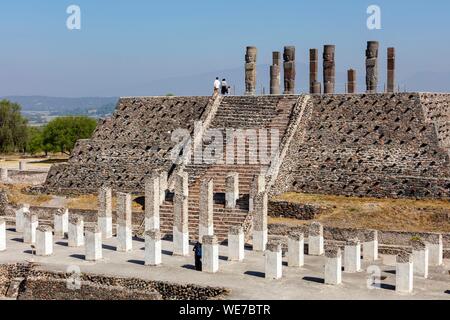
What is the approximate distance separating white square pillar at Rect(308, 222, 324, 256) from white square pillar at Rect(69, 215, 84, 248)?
308 inches

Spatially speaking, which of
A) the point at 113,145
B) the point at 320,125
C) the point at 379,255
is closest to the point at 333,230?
the point at 379,255

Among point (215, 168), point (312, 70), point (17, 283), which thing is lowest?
point (17, 283)

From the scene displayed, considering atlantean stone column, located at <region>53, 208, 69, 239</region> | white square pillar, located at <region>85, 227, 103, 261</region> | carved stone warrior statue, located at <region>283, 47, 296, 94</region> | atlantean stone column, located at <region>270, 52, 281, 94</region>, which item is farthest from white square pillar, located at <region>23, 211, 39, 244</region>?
atlantean stone column, located at <region>270, 52, 281, 94</region>

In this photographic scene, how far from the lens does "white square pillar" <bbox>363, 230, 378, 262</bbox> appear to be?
24.1 m

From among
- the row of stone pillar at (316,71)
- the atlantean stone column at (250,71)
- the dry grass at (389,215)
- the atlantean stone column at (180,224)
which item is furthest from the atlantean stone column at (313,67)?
the atlantean stone column at (180,224)

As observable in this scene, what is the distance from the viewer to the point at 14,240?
27.4 metres

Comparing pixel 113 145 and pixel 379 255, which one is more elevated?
pixel 113 145

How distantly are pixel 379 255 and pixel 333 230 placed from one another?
1.90 meters

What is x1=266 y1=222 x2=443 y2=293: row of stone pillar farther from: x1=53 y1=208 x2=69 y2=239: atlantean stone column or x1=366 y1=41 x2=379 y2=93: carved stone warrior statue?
x1=366 y1=41 x2=379 y2=93: carved stone warrior statue

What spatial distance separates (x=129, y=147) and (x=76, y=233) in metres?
9.53

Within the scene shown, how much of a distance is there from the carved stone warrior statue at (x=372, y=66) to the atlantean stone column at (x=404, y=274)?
17.2 meters

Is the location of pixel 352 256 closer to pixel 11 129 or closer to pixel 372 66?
pixel 372 66

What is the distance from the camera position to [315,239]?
969 inches

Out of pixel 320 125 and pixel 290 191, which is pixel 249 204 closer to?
pixel 290 191
